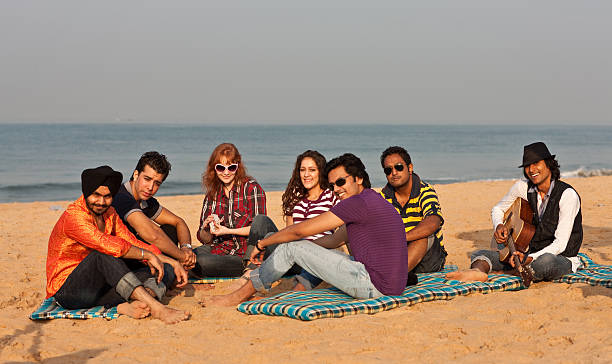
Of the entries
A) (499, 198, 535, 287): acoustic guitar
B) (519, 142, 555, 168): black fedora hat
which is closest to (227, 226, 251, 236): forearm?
(499, 198, 535, 287): acoustic guitar

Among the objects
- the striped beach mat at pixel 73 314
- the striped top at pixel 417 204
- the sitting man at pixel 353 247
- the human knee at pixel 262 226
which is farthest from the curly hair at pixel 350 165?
the striped beach mat at pixel 73 314

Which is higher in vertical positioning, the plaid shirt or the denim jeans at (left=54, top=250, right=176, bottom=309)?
the plaid shirt

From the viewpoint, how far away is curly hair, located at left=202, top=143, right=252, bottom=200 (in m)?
6.75

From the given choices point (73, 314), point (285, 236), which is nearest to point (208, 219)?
point (285, 236)

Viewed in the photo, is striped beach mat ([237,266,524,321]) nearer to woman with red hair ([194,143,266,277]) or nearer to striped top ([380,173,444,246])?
striped top ([380,173,444,246])

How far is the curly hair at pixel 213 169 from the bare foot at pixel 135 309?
180 cm

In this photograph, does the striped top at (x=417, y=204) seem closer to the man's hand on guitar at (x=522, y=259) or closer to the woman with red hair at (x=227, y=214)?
the man's hand on guitar at (x=522, y=259)

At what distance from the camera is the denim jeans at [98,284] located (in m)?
5.29

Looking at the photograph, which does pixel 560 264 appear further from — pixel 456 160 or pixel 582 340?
pixel 456 160

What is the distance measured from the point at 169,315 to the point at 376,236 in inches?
69.4

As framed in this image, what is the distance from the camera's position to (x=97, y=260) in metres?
5.28

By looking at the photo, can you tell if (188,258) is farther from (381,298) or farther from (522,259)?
(522,259)

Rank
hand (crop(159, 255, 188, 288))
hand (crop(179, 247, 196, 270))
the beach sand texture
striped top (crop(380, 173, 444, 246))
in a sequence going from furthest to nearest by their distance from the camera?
striped top (crop(380, 173, 444, 246)), hand (crop(179, 247, 196, 270)), hand (crop(159, 255, 188, 288)), the beach sand texture

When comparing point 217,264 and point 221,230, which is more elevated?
point 221,230
